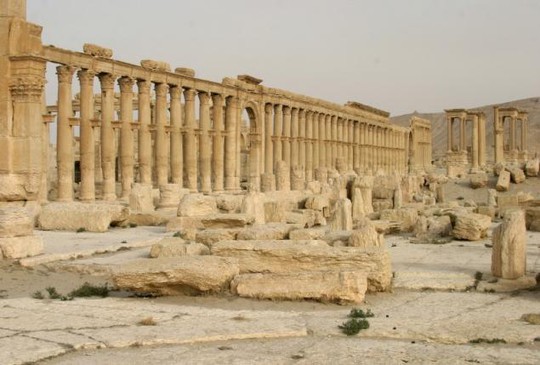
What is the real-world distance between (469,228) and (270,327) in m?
11.4

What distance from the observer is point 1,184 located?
13.7 meters

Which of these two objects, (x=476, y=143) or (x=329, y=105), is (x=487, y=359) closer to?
(x=329, y=105)

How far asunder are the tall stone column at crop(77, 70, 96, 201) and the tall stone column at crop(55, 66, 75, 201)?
31.7 inches

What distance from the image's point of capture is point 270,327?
7.75 metres

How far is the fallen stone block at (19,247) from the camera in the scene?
12.9 m

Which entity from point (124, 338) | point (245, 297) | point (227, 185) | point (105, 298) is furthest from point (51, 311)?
point (227, 185)

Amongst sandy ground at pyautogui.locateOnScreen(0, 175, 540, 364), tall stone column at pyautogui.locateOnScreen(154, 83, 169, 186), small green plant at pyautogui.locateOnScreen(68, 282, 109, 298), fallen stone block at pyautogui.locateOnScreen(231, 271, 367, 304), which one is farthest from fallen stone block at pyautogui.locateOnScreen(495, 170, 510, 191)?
small green plant at pyautogui.locateOnScreen(68, 282, 109, 298)

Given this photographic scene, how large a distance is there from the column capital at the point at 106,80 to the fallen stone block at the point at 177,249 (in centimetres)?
1706

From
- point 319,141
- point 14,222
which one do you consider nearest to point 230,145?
point 319,141

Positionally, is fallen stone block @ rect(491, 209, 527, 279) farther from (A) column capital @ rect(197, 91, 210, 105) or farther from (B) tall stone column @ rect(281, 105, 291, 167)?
(B) tall stone column @ rect(281, 105, 291, 167)

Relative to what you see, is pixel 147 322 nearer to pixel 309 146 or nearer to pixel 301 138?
pixel 301 138

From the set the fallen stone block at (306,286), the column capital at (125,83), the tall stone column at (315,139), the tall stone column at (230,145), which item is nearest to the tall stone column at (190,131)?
the tall stone column at (230,145)

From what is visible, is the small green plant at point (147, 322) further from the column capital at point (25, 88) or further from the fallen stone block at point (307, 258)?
the column capital at point (25, 88)

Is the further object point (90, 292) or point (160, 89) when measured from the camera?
point (160, 89)
